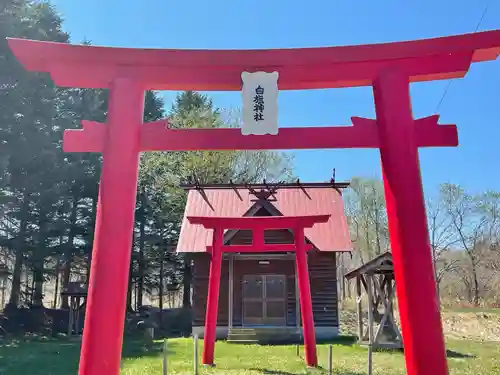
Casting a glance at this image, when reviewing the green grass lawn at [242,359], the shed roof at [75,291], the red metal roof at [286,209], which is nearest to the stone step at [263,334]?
the green grass lawn at [242,359]

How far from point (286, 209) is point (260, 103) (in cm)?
1525

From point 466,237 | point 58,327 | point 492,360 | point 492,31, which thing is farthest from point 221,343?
point 466,237

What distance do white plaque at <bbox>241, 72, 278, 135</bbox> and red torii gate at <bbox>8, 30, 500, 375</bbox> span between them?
0.33 feet

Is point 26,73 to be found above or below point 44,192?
above

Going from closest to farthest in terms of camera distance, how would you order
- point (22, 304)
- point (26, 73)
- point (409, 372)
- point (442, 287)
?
point (409, 372), point (26, 73), point (22, 304), point (442, 287)

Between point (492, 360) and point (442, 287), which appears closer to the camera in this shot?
point (492, 360)

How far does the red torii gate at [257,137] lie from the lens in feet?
16.6

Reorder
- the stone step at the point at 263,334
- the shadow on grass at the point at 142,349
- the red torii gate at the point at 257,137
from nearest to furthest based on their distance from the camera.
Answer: the red torii gate at the point at 257,137 → the shadow on grass at the point at 142,349 → the stone step at the point at 263,334

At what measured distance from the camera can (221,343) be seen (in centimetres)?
1641

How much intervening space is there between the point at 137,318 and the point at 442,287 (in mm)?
27058

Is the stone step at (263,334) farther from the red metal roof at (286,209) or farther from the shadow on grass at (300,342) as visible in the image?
the red metal roof at (286,209)

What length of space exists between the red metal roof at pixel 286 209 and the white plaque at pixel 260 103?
12778 mm

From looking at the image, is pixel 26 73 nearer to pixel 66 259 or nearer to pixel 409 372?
pixel 66 259

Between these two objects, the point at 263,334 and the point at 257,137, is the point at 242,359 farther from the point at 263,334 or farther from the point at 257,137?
the point at 257,137
